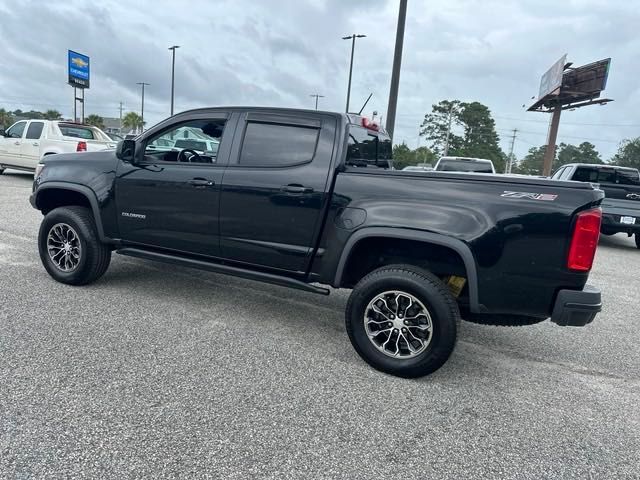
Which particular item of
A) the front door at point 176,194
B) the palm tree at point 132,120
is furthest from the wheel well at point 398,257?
the palm tree at point 132,120

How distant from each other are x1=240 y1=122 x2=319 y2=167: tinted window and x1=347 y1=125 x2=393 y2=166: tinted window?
310mm

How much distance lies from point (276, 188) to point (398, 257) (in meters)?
1.11

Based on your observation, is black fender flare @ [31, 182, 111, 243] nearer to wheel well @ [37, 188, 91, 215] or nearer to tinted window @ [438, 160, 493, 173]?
wheel well @ [37, 188, 91, 215]

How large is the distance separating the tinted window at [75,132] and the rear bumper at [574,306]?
510 inches

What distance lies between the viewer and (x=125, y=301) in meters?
4.38

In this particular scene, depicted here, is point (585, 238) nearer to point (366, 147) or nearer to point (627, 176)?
point (366, 147)

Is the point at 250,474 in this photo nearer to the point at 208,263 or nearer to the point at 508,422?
the point at 508,422

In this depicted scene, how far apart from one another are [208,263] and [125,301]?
0.98 m

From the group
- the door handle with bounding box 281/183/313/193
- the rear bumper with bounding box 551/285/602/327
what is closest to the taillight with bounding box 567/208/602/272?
the rear bumper with bounding box 551/285/602/327

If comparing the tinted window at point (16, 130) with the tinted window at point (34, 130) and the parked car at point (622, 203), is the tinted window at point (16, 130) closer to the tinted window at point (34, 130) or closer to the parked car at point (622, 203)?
the tinted window at point (34, 130)

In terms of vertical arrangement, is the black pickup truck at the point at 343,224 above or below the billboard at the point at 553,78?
below

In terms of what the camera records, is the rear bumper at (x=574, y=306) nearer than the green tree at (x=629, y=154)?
Yes

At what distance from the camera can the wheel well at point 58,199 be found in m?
4.75

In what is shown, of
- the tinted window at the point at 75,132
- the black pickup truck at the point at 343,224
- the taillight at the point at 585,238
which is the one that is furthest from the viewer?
the tinted window at the point at 75,132
